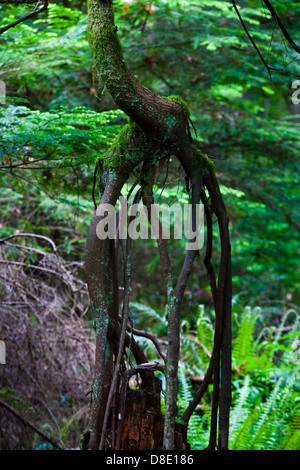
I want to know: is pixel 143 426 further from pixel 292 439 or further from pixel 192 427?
pixel 292 439

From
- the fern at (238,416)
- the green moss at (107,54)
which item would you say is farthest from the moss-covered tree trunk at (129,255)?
the fern at (238,416)

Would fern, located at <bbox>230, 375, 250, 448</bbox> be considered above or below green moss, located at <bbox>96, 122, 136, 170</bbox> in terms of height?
below

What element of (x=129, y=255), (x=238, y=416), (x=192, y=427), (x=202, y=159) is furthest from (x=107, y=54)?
(x=238, y=416)

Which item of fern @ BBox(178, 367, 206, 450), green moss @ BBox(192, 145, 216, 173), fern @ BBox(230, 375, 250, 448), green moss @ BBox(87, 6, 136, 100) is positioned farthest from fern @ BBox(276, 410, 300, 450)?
green moss @ BBox(87, 6, 136, 100)

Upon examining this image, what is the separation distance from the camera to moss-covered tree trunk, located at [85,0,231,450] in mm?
2178

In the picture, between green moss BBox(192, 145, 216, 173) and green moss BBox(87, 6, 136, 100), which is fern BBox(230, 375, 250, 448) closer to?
green moss BBox(192, 145, 216, 173)

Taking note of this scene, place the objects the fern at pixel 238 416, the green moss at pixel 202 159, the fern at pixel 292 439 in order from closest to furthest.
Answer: the green moss at pixel 202 159 < the fern at pixel 292 439 < the fern at pixel 238 416

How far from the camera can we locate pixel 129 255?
2652mm

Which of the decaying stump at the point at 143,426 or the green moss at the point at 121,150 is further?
the decaying stump at the point at 143,426

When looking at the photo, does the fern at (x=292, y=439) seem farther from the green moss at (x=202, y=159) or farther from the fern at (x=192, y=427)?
the green moss at (x=202, y=159)

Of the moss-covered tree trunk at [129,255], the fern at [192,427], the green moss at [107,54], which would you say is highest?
the green moss at [107,54]

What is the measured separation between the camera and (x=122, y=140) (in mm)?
2469

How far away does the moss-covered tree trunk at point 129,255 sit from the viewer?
218cm

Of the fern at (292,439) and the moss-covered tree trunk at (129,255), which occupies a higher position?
the moss-covered tree trunk at (129,255)
